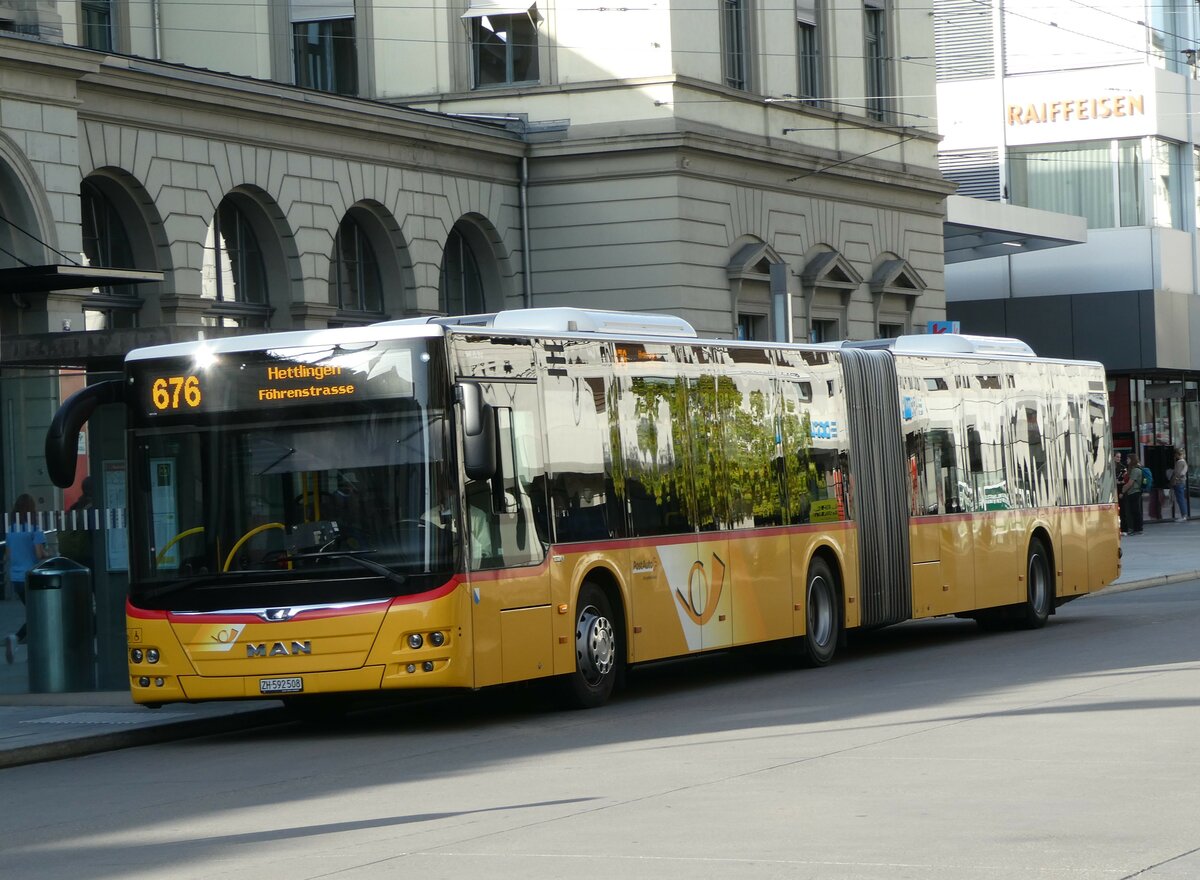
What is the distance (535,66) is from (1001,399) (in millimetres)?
15336

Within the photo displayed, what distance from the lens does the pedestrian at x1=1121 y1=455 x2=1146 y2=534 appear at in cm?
4369

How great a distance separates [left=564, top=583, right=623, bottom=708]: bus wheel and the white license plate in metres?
2.19

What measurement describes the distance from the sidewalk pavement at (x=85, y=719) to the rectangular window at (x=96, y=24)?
46.9 ft

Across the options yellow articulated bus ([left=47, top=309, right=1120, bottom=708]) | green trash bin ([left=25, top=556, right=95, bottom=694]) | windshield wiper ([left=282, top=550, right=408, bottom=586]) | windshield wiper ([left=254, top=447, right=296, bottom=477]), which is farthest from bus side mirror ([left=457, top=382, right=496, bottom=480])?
green trash bin ([left=25, top=556, right=95, bottom=694])

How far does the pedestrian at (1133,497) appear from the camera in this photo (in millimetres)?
43688

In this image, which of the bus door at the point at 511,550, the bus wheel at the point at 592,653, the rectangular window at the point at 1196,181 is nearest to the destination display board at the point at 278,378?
the bus door at the point at 511,550

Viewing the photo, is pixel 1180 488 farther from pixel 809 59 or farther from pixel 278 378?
pixel 278 378

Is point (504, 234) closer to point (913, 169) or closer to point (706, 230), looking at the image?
point (706, 230)

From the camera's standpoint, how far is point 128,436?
1461 centimetres

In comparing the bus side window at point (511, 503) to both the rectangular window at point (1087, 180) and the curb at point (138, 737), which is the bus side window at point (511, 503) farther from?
the rectangular window at point (1087, 180)

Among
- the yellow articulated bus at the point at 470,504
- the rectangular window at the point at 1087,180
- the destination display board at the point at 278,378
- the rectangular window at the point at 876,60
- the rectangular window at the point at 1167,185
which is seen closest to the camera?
the yellow articulated bus at the point at 470,504

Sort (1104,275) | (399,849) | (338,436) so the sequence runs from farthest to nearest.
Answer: (1104,275) → (338,436) → (399,849)

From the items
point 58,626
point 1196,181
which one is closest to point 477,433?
point 58,626

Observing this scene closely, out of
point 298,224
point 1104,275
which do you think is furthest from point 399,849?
point 1104,275
